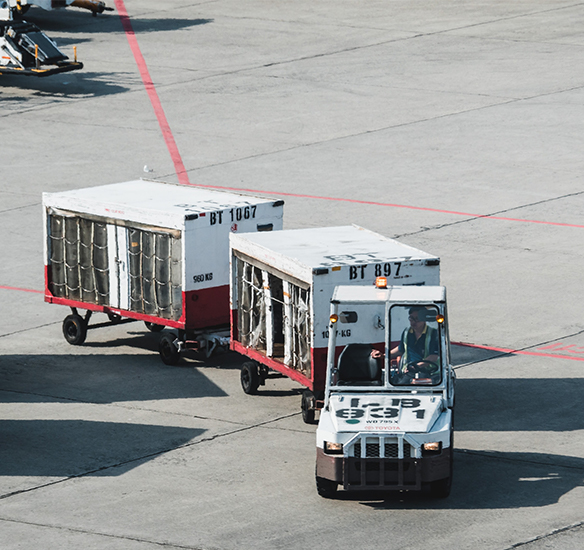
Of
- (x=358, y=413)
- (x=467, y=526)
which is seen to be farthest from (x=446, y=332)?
(x=467, y=526)

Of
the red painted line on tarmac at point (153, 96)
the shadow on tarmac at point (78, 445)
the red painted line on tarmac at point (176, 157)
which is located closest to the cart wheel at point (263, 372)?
the shadow on tarmac at point (78, 445)

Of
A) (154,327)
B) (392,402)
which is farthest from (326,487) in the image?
(154,327)

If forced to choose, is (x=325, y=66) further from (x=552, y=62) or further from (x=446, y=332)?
(x=446, y=332)

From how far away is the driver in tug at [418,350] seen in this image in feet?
50.5

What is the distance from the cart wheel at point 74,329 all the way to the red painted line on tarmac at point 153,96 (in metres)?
10.2

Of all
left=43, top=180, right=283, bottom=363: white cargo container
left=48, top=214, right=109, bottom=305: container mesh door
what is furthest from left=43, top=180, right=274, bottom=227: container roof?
left=48, top=214, right=109, bottom=305: container mesh door

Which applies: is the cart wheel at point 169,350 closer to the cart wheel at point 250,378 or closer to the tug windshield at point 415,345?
the cart wheel at point 250,378

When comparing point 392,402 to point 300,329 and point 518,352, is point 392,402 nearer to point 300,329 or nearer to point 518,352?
point 300,329

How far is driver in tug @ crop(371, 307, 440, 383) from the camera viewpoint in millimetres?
15406

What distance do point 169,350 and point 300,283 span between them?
12.8 ft

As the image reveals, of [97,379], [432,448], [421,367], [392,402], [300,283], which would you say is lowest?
[97,379]

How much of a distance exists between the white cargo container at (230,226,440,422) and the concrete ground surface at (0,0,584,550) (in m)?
0.71

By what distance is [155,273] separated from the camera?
818 inches

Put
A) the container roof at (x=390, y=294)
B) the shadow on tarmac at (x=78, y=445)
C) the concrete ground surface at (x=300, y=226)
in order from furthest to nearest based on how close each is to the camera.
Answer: the shadow on tarmac at (x=78, y=445)
the container roof at (x=390, y=294)
the concrete ground surface at (x=300, y=226)
